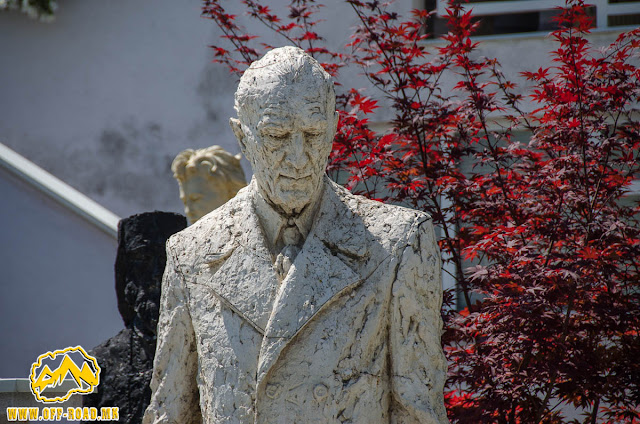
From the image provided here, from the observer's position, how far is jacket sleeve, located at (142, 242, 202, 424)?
2965 millimetres

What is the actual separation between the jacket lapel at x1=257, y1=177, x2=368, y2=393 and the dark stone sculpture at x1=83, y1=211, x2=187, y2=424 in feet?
8.90

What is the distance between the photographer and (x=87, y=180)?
10641mm

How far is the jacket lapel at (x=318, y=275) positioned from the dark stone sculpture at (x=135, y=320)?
2.71 m

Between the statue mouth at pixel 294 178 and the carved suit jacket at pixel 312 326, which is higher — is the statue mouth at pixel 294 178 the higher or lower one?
the higher one

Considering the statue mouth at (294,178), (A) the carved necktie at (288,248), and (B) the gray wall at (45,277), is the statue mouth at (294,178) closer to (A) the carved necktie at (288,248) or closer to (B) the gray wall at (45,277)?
(A) the carved necktie at (288,248)

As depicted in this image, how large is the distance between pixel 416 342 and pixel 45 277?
6.28 meters

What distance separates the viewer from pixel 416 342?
2842 mm

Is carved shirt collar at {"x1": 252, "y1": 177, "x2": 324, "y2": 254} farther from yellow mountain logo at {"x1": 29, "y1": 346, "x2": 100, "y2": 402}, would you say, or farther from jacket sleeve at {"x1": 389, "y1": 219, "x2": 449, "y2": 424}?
yellow mountain logo at {"x1": 29, "y1": 346, "x2": 100, "y2": 402}

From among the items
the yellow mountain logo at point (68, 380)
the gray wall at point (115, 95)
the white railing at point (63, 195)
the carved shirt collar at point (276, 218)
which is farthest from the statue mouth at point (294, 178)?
the gray wall at point (115, 95)

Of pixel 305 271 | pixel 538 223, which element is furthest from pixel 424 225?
pixel 538 223

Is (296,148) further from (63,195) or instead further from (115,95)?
(115,95)

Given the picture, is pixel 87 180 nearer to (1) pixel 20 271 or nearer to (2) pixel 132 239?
(1) pixel 20 271

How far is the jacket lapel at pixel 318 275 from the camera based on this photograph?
109 inches

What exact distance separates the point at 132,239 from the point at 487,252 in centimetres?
213
